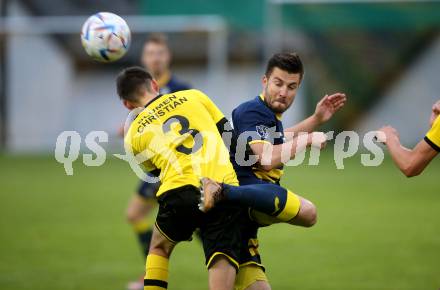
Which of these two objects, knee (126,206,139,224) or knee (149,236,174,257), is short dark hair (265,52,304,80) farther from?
knee (126,206,139,224)

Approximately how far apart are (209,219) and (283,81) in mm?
1060

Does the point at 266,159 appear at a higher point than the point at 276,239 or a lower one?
lower

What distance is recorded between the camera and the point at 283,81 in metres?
5.22

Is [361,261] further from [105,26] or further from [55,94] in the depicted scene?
[55,94]

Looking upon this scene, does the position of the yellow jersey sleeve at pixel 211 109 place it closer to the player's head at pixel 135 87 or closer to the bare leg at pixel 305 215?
the player's head at pixel 135 87

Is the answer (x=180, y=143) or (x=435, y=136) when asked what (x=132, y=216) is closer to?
(x=180, y=143)

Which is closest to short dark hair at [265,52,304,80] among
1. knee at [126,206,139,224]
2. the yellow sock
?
the yellow sock

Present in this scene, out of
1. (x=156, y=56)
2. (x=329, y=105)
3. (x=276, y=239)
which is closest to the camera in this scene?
(x=329, y=105)

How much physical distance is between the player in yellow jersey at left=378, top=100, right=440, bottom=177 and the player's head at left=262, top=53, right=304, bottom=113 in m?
0.70

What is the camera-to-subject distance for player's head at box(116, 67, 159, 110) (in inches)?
208

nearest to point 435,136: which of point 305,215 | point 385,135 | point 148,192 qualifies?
point 385,135

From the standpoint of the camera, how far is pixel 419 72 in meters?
22.4

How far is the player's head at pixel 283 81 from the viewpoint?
5219 mm

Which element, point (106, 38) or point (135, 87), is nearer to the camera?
point (135, 87)
